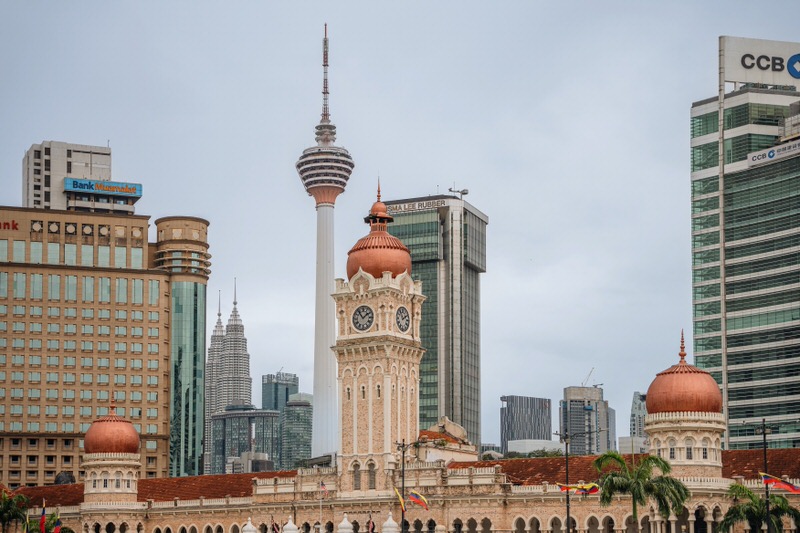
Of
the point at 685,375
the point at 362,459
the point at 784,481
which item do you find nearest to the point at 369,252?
the point at 362,459

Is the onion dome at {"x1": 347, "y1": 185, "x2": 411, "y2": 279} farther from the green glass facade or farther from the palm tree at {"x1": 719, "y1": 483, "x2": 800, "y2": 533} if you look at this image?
the green glass facade

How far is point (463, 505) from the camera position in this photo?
110 m

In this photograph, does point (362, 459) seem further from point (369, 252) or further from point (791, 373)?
point (791, 373)

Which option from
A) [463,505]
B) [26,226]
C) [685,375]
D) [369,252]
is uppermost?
[26,226]

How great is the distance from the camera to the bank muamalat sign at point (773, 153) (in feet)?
516

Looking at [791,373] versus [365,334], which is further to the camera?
[791,373]

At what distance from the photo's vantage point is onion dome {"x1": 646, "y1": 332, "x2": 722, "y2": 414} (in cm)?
10175

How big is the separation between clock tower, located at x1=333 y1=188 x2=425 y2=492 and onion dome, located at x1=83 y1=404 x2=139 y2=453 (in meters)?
23.4

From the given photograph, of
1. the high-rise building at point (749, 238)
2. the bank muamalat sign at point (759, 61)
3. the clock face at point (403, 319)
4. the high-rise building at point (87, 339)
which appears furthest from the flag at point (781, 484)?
the high-rise building at point (87, 339)

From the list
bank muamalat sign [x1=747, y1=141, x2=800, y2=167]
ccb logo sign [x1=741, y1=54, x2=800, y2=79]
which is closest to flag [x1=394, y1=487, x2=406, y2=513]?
bank muamalat sign [x1=747, y1=141, x2=800, y2=167]

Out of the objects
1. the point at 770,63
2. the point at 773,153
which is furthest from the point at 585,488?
the point at 770,63

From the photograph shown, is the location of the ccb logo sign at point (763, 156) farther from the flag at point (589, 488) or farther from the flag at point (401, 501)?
the flag at point (401, 501)

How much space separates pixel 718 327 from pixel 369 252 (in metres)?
62.8

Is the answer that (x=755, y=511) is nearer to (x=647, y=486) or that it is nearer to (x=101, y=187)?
(x=647, y=486)
